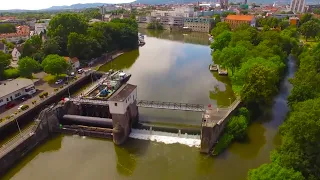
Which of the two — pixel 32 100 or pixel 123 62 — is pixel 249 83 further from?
pixel 123 62

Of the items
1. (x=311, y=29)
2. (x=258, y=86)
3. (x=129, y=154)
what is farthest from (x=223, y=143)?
(x=311, y=29)

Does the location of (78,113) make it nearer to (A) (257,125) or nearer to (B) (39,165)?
(B) (39,165)

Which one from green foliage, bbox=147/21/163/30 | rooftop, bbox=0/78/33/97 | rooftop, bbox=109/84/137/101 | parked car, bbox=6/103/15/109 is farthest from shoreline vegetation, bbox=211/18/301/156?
green foliage, bbox=147/21/163/30

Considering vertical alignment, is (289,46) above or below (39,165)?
above

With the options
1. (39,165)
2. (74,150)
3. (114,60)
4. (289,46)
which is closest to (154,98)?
(74,150)

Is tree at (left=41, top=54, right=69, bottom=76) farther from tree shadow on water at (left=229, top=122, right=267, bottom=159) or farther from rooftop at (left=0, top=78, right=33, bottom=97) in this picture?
tree shadow on water at (left=229, top=122, right=267, bottom=159)
